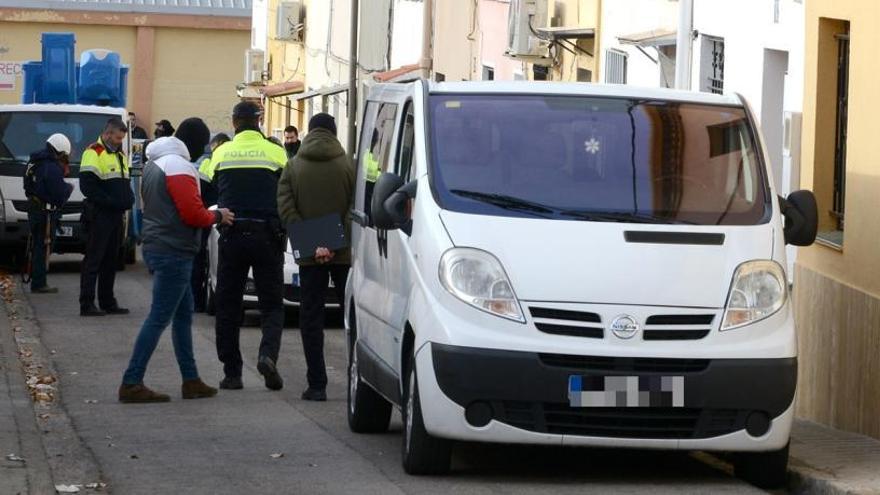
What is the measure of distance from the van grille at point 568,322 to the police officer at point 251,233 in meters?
4.37

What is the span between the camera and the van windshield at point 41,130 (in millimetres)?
25891

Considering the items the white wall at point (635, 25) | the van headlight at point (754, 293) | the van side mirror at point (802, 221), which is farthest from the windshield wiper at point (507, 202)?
the white wall at point (635, 25)

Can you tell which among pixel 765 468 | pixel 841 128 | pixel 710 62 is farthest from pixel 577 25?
pixel 765 468

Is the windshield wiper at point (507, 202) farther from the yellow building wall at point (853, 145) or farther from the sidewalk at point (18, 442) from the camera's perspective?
the yellow building wall at point (853, 145)

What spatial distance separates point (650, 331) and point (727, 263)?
1.73ft

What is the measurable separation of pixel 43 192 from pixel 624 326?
13.7 m

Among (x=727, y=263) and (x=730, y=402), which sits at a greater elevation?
(x=727, y=263)

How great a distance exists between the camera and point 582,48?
78.3ft

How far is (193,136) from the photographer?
41.5ft

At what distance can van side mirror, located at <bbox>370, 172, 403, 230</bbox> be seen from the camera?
950 centimetres

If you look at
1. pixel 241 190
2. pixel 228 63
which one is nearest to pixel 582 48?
pixel 241 190

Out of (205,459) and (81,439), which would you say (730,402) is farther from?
(81,439)

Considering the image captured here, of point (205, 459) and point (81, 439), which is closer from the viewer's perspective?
point (205, 459)

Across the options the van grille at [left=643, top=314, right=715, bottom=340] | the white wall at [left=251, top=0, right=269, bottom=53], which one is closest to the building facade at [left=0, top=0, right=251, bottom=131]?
the white wall at [left=251, top=0, right=269, bottom=53]
